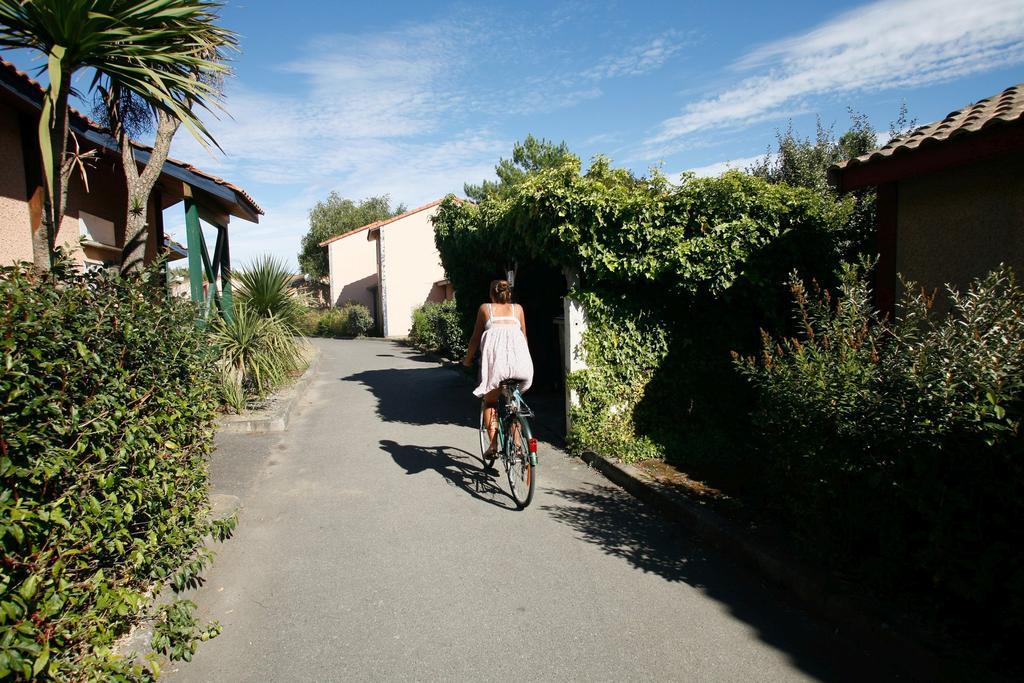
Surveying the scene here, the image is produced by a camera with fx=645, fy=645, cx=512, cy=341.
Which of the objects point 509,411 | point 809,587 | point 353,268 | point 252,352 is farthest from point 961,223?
point 353,268

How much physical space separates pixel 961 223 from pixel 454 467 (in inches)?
209

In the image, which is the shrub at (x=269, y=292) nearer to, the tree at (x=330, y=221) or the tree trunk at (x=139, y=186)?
the tree trunk at (x=139, y=186)

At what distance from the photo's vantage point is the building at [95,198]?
672 cm

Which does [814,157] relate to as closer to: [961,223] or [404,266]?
[961,223]

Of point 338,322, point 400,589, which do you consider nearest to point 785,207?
point 400,589

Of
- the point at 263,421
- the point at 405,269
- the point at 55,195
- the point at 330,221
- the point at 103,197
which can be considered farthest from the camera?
the point at 330,221

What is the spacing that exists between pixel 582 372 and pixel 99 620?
522cm

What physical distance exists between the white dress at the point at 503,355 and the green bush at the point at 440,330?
983 cm

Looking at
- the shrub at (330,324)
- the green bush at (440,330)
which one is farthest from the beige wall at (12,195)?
the shrub at (330,324)

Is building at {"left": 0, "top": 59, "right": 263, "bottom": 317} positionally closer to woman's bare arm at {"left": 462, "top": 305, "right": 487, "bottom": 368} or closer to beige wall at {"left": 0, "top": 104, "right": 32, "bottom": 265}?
beige wall at {"left": 0, "top": 104, "right": 32, "bottom": 265}

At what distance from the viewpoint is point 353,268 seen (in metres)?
38.5

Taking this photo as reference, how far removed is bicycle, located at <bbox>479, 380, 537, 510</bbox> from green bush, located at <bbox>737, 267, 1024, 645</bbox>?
2.01m

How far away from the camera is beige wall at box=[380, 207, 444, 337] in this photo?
32156mm

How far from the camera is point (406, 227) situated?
3247 centimetres
